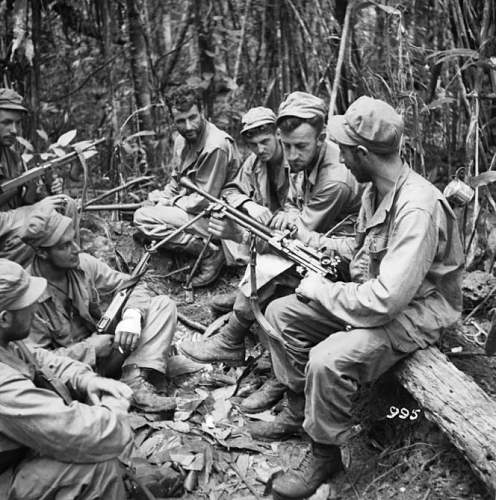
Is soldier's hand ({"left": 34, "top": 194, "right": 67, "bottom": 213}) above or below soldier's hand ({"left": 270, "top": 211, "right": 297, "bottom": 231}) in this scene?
below

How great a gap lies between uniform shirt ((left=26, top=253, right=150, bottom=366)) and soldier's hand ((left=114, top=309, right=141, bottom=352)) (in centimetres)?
20

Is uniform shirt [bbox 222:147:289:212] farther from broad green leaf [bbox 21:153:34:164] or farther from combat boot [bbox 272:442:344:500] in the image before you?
broad green leaf [bbox 21:153:34:164]

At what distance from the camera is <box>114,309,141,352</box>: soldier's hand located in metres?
4.79

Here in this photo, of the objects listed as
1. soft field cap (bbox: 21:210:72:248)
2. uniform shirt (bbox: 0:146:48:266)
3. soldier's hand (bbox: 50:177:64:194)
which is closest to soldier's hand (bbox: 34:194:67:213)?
uniform shirt (bbox: 0:146:48:266)

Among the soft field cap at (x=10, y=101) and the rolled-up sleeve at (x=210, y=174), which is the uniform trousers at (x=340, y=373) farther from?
the soft field cap at (x=10, y=101)

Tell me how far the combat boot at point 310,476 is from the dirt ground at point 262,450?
0.09 metres

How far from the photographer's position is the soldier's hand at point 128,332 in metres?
4.79

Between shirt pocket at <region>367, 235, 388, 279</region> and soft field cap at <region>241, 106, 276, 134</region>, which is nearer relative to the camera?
shirt pocket at <region>367, 235, 388, 279</region>

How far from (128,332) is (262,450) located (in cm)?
126

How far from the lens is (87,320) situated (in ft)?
16.2

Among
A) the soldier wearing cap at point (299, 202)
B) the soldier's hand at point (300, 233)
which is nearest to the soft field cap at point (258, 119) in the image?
the soldier wearing cap at point (299, 202)

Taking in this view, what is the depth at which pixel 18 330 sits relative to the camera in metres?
3.30

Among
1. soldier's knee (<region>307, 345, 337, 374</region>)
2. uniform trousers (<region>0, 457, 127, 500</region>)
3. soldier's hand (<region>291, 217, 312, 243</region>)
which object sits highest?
soldier's hand (<region>291, 217, 312, 243</region>)

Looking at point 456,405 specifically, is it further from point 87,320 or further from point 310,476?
point 87,320
